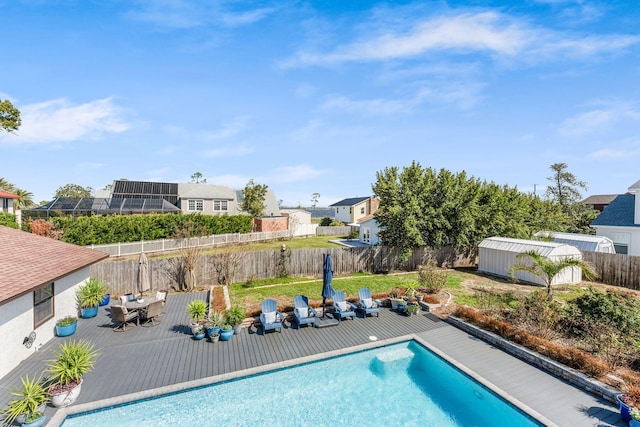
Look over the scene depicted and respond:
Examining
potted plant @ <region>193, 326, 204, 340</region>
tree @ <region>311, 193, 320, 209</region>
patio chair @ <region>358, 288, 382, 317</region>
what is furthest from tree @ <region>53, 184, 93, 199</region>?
tree @ <region>311, 193, 320, 209</region>

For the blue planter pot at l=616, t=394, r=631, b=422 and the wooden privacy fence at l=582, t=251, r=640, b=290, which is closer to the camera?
the blue planter pot at l=616, t=394, r=631, b=422

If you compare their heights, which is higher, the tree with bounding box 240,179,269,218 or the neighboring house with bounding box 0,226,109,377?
the tree with bounding box 240,179,269,218

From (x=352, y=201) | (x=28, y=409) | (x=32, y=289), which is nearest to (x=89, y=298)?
(x=32, y=289)

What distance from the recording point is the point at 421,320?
1250cm

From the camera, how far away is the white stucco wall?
311 inches

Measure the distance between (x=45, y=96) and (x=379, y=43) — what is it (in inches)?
702

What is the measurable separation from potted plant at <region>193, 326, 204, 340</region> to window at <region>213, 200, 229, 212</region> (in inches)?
1465

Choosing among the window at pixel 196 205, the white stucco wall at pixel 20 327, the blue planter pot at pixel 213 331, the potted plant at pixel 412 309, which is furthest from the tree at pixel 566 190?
the white stucco wall at pixel 20 327

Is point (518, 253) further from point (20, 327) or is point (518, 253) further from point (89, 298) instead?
point (20, 327)

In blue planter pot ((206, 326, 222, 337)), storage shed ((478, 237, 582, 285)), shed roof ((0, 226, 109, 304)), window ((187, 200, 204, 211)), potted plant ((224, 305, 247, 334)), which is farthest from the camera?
window ((187, 200, 204, 211))

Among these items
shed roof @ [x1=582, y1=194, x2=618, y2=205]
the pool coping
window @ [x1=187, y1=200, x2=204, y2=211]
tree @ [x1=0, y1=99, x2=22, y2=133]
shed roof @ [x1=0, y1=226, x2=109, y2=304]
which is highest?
tree @ [x1=0, y1=99, x2=22, y2=133]

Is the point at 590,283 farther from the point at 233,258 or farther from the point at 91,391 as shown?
the point at 91,391

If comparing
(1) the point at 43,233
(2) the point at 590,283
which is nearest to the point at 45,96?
(1) the point at 43,233

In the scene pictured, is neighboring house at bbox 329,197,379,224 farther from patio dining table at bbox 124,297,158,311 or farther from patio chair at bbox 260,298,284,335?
patio dining table at bbox 124,297,158,311
